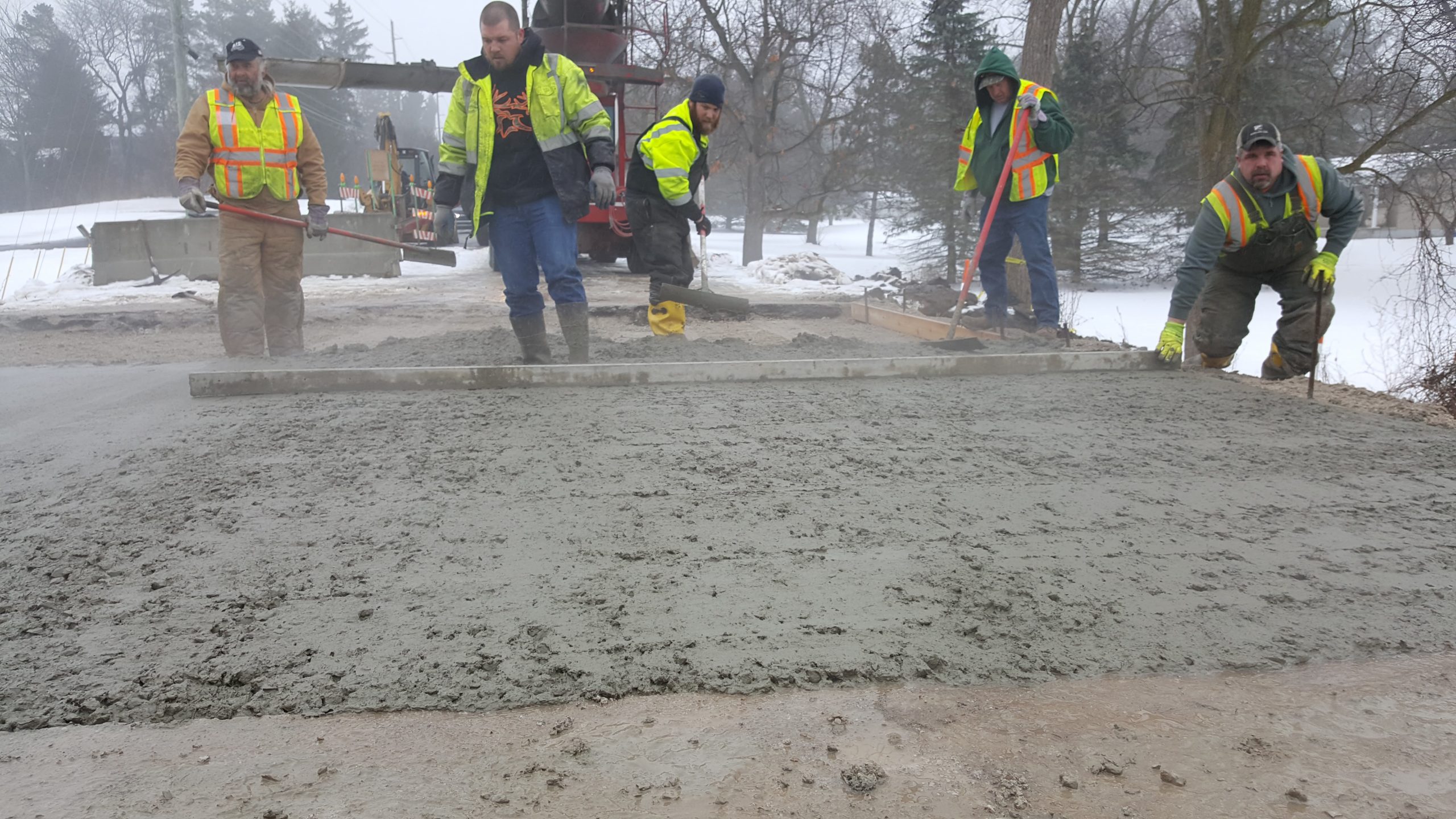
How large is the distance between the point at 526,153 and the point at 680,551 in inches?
114

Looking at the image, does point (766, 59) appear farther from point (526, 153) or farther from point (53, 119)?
point (53, 119)

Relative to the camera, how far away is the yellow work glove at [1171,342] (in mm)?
4672

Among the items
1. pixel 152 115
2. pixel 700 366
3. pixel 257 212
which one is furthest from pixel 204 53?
pixel 700 366

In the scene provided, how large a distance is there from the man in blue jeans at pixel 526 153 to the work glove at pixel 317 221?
142 centimetres

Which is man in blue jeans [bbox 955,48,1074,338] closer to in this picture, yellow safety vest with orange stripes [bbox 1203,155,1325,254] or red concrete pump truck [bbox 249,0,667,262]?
yellow safety vest with orange stripes [bbox 1203,155,1325,254]

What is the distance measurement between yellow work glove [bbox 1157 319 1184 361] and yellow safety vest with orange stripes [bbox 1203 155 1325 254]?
0.58 meters

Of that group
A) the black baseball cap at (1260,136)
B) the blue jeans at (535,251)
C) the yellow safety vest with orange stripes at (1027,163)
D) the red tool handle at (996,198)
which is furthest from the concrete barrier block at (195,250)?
the black baseball cap at (1260,136)

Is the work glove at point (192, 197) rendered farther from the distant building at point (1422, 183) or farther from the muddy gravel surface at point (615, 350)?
the distant building at point (1422, 183)

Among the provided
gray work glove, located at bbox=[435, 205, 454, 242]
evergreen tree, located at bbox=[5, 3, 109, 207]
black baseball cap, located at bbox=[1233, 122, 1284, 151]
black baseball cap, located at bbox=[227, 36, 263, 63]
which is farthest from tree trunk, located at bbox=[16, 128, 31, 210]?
black baseball cap, located at bbox=[1233, 122, 1284, 151]

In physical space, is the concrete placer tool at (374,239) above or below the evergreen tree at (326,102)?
below

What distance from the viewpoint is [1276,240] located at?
496cm

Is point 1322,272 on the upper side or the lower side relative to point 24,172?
lower

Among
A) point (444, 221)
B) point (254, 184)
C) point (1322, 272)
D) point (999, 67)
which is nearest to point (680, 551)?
point (444, 221)

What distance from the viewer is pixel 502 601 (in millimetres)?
2141
